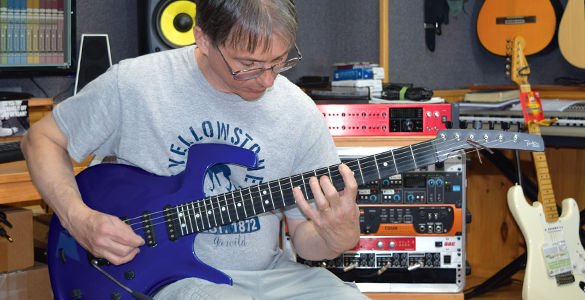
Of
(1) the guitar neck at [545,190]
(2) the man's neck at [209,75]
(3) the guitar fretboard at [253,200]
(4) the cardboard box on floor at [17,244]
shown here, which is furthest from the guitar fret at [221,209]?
(1) the guitar neck at [545,190]

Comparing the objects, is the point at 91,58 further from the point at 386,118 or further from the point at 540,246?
the point at 540,246

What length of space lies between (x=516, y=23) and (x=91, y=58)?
189 centimetres

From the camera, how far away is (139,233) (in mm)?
1139

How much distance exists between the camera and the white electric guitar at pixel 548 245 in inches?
71.5

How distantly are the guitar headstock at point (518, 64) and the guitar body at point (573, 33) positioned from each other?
1.30 ft

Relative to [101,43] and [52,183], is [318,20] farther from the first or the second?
[52,183]

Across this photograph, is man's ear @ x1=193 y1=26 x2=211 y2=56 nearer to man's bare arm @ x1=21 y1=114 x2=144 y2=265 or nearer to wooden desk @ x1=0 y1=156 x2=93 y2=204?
man's bare arm @ x1=21 y1=114 x2=144 y2=265

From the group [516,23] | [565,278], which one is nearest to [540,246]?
[565,278]

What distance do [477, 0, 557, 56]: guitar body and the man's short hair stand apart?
63.2 inches

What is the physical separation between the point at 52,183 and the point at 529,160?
208 centimetres

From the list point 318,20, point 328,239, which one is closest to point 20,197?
point 328,239

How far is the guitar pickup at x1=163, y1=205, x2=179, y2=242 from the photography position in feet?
3.70

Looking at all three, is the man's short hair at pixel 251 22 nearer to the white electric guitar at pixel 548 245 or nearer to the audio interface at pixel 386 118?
the audio interface at pixel 386 118

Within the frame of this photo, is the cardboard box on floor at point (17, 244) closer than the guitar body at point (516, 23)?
Yes
